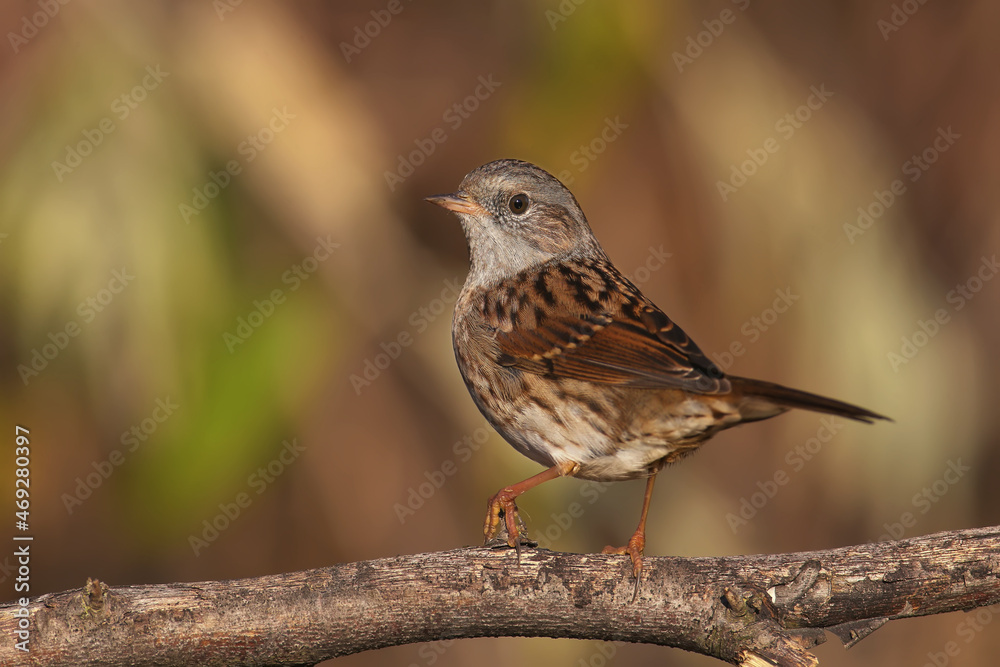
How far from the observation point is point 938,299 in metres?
5.86

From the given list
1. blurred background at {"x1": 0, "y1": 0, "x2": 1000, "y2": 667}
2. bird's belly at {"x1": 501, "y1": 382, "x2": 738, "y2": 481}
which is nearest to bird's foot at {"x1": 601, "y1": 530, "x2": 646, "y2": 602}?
bird's belly at {"x1": 501, "y1": 382, "x2": 738, "y2": 481}

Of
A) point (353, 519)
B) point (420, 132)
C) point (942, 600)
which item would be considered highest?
point (420, 132)

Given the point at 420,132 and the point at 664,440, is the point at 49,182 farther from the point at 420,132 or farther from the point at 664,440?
the point at 664,440

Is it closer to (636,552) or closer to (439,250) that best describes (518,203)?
(439,250)

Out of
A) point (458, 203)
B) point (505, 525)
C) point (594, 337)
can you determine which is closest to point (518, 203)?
point (458, 203)

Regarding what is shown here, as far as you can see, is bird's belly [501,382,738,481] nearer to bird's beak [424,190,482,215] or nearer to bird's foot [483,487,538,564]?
bird's foot [483,487,538,564]

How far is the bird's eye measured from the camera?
4586 millimetres

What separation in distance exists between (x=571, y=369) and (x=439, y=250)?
2.25 meters

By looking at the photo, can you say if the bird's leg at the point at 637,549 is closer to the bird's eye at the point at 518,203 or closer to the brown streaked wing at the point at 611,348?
the brown streaked wing at the point at 611,348

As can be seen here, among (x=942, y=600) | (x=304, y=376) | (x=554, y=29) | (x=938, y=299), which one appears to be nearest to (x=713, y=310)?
(x=938, y=299)

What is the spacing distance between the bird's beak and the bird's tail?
1629 millimetres

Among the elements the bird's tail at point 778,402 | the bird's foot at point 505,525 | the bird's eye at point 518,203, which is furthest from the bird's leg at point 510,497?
the bird's eye at point 518,203

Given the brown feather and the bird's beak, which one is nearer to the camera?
the brown feather

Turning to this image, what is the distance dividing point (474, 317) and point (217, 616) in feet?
5.56
